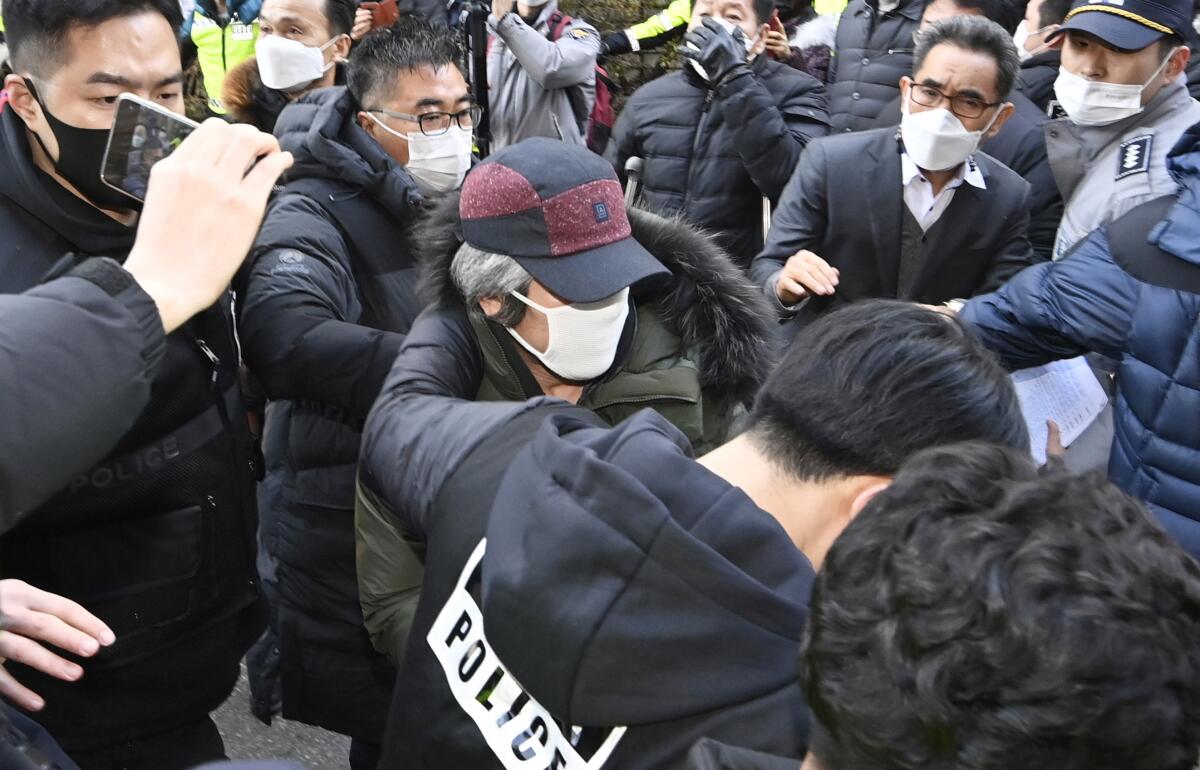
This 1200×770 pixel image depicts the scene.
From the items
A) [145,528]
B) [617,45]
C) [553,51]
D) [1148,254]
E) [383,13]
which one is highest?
[1148,254]

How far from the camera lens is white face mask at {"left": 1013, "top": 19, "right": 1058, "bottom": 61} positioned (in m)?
4.49

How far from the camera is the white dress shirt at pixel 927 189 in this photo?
322 cm

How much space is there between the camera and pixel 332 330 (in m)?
2.23

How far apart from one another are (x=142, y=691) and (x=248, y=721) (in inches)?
64.5

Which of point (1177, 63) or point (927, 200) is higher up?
point (1177, 63)

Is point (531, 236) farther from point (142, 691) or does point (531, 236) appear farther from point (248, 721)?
point (248, 721)

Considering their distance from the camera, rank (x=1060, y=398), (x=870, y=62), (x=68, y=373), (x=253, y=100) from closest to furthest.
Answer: (x=68, y=373)
(x=1060, y=398)
(x=253, y=100)
(x=870, y=62)

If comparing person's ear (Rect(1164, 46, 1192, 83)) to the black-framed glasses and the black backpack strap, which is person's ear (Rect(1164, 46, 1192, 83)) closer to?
the black-framed glasses

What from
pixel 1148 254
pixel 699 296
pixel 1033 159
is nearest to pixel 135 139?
pixel 699 296

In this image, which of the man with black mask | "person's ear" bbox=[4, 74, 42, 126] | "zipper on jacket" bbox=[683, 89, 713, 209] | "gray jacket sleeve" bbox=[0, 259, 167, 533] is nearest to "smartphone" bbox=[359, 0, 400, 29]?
"zipper on jacket" bbox=[683, 89, 713, 209]

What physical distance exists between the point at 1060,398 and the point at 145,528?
214 centimetres

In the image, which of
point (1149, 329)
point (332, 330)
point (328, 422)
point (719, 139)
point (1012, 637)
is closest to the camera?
point (1012, 637)

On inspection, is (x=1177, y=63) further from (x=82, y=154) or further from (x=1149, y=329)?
(x=82, y=154)

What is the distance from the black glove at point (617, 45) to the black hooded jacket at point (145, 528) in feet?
14.3
